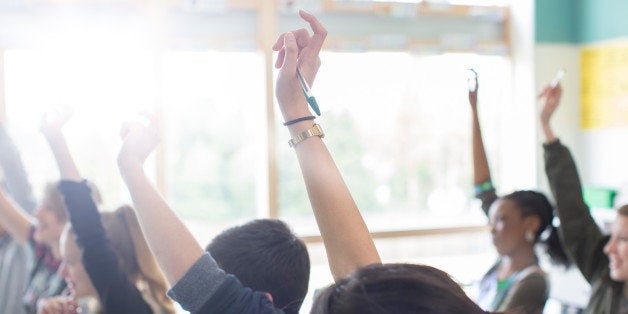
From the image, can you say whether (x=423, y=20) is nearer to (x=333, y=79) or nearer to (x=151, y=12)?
(x=333, y=79)

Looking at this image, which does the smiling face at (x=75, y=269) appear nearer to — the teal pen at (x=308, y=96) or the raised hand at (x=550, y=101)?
the teal pen at (x=308, y=96)

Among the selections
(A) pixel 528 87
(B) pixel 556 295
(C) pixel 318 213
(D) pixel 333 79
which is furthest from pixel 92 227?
(A) pixel 528 87

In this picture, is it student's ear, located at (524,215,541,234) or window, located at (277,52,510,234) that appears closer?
student's ear, located at (524,215,541,234)

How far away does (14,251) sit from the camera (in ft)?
7.36

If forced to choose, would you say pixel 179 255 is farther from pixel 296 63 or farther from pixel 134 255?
pixel 134 255

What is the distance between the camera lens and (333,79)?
3.67m

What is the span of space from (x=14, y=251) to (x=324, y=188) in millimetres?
1726

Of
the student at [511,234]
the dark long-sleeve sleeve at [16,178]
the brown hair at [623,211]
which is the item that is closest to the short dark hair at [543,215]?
the student at [511,234]

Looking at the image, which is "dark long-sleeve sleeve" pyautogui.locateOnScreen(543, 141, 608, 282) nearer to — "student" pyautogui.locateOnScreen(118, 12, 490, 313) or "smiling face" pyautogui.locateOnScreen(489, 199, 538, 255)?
"smiling face" pyautogui.locateOnScreen(489, 199, 538, 255)

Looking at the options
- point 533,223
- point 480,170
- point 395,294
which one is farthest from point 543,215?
point 395,294

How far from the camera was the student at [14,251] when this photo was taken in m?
2.20

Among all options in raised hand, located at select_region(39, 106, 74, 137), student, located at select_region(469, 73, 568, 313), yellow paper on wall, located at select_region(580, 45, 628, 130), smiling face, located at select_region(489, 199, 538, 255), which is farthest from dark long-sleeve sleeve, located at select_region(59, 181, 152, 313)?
yellow paper on wall, located at select_region(580, 45, 628, 130)

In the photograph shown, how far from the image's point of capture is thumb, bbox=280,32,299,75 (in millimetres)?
918

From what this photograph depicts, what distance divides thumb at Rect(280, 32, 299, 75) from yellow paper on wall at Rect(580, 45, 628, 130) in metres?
3.21
